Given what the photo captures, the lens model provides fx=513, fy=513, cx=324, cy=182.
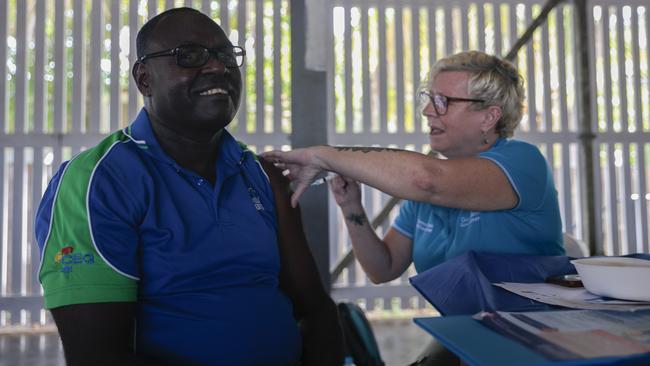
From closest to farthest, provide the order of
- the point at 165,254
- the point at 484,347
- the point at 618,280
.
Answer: the point at 484,347, the point at 618,280, the point at 165,254

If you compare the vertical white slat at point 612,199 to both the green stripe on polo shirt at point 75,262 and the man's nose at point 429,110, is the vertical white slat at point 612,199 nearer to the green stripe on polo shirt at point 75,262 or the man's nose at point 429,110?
the man's nose at point 429,110

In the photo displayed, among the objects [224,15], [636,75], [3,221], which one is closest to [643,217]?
[636,75]

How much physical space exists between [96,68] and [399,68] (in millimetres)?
1979

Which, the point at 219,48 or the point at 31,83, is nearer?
A: the point at 219,48

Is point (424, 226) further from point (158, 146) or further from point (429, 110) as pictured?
point (158, 146)

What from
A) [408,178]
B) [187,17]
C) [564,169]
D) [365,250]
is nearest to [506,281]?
[408,178]

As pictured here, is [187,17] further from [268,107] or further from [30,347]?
[30,347]

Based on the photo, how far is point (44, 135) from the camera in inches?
127

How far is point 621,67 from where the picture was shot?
12.3ft

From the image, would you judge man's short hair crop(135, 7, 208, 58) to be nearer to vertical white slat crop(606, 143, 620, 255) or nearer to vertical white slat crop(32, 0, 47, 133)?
vertical white slat crop(32, 0, 47, 133)

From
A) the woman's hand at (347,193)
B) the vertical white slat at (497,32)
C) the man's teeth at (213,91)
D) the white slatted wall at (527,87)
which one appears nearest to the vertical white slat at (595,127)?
A: the white slatted wall at (527,87)

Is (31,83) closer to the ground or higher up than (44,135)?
higher up

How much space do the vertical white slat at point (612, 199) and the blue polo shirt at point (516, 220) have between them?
237 cm

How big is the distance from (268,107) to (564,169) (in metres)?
2.13
